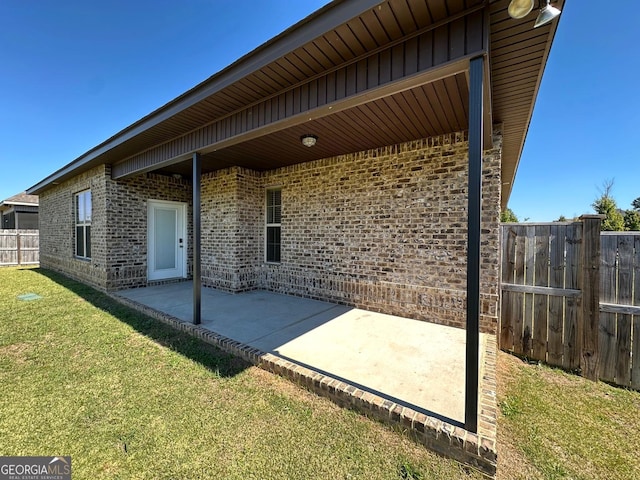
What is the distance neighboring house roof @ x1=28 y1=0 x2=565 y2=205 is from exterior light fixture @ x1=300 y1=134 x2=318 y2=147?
11 cm

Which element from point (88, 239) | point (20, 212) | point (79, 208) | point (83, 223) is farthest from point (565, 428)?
point (20, 212)

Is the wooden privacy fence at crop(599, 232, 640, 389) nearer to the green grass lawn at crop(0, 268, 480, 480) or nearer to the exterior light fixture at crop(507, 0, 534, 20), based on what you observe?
the green grass lawn at crop(0, 268, 480, 480)

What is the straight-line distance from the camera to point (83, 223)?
8297 mm

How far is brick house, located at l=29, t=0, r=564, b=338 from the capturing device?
2209 millimetres

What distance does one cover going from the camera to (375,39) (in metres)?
2.34

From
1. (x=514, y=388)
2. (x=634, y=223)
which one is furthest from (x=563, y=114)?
(x=514, y=388)

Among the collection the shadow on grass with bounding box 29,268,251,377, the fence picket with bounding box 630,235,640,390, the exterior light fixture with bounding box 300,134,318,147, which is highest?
the exterior light fixture with bounding box 300,134,318,147

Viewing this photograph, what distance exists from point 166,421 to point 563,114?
79.8 ft

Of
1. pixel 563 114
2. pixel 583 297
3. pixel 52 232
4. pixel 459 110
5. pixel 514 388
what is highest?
pixel 563 114

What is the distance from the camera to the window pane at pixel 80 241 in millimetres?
8344

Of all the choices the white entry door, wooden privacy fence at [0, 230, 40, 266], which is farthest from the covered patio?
wooden privacy fence at [0, 230, 40, 266]

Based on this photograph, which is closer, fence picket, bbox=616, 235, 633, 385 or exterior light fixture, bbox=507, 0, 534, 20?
exterior light fixture, bbox=507, 0, 534, 20

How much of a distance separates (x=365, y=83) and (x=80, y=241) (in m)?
9.92

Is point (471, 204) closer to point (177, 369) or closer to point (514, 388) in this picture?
point (514, 388)
